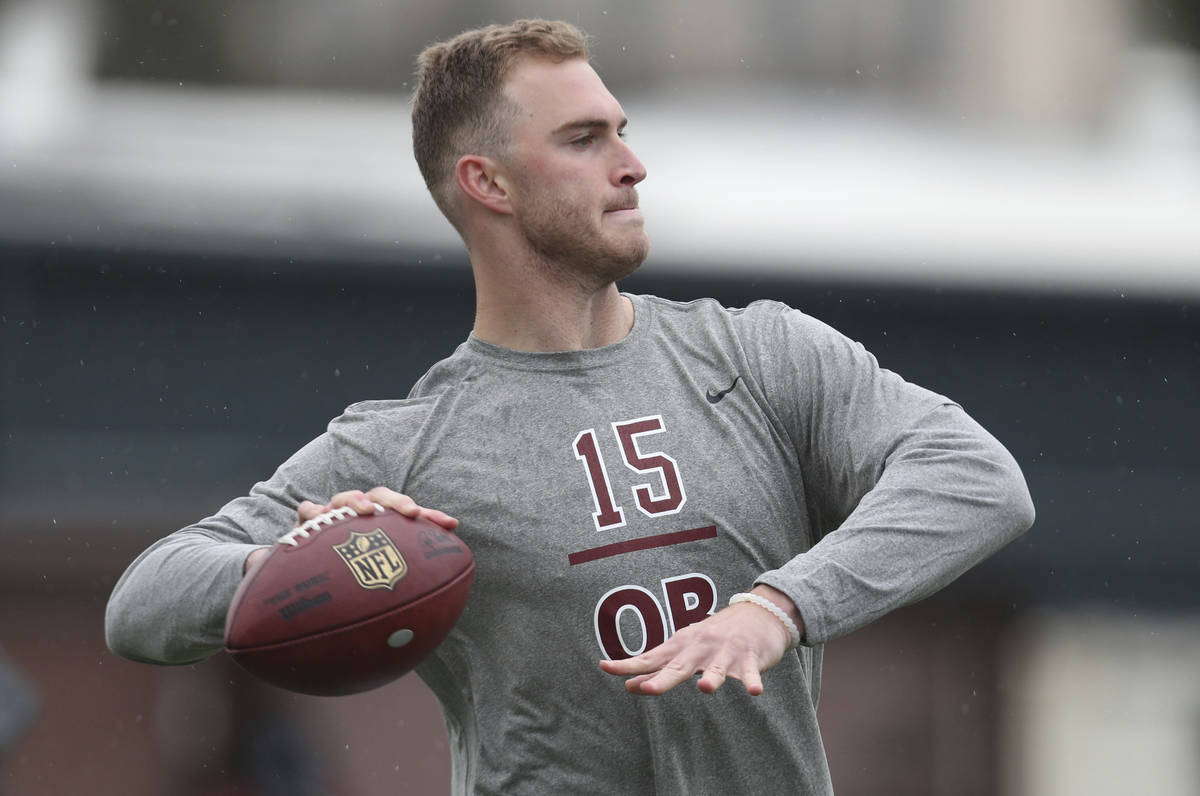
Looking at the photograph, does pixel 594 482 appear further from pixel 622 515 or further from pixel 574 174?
pixel 574 174

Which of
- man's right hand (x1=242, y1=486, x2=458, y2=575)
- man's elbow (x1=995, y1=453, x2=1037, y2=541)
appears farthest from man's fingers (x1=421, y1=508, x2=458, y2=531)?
man's elbow (x1=995, y1=453, x2=1037, y2=541)

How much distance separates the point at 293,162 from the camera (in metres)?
11.5

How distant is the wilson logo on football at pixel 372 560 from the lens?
110 inches

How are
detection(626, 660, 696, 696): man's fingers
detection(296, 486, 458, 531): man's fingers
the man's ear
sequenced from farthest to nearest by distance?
the man's ear, detection(296, 486, 458, 531): man's fingers, detection(626, 660, 696, 696): man's fingers

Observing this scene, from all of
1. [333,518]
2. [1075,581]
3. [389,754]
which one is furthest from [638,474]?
[1075,581]

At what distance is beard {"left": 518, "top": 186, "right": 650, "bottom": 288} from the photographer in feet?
10.5

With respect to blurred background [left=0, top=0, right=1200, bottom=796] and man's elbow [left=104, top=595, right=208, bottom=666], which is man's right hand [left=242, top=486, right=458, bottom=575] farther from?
blurred background [left=0, top=0, right=1200, bottom=796]

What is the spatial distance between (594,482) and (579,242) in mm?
487

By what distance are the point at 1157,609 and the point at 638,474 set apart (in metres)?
7.19

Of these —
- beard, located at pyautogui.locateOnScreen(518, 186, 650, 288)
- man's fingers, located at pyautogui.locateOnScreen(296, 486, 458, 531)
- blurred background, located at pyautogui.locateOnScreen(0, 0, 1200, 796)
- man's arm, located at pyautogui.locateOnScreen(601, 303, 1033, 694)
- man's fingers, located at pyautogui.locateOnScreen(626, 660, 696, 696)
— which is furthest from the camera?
blurred background, located at pyautogui.locateOnScreen(0, 0, 1200, 796)

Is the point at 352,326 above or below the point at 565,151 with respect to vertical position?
below

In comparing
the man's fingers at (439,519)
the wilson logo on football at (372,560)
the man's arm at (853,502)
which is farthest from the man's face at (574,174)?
the wilson logo on football at (372,560)

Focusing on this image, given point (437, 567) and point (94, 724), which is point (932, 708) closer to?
point (94, 724)

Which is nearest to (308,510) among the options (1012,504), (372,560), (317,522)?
(317,522)
